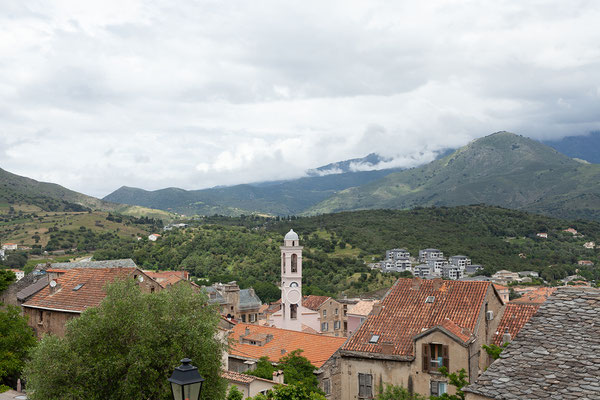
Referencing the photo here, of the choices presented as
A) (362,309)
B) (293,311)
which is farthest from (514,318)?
(293,311)

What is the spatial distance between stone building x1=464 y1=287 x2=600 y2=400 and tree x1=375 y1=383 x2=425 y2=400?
20182 millimetres

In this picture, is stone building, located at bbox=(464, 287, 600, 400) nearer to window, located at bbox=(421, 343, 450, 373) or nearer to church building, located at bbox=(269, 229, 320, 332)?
window, located at bbox=(421, 343, 450, 373)

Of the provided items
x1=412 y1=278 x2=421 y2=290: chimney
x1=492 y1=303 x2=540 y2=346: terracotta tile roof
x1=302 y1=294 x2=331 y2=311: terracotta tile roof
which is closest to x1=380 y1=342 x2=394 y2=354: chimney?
x1=412 y1=278 x2=421 y2=290: chimney

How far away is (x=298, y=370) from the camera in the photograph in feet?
126

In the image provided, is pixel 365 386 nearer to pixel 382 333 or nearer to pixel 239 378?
pixel 382 333

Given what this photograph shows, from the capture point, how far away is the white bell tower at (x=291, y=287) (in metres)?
62.0

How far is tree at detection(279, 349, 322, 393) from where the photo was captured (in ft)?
121

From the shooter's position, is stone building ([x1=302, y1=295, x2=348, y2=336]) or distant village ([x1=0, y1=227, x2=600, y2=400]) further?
stone building ([x1=302, y1=295, x2=348, y2=336])

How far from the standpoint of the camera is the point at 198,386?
10227mm

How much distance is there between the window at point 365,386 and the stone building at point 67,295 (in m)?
15.8

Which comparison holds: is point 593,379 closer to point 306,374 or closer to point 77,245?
point 306,374

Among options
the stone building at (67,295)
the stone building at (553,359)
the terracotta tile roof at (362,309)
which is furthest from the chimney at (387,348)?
the terracotta tile roof at (362,309)

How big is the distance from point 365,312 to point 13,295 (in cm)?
3316

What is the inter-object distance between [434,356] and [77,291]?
23.9 meters
